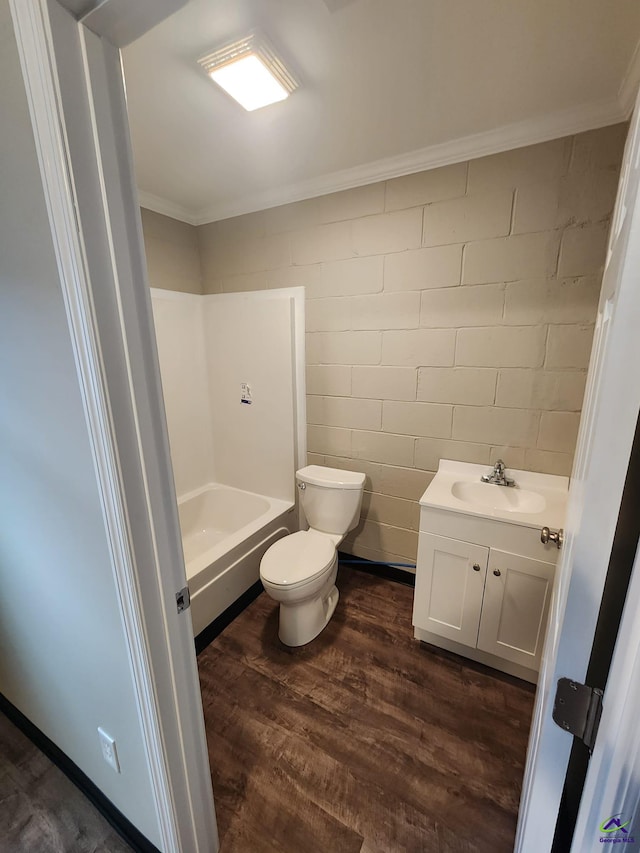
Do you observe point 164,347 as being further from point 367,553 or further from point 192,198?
point 367,553

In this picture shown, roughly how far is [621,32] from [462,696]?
2467mm

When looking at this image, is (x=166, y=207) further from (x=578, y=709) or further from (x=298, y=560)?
(x=578, y=709)

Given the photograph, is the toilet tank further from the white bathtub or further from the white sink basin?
the white sink basin

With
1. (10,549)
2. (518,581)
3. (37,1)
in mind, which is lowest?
(518,581)

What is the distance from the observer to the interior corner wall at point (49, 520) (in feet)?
2.08


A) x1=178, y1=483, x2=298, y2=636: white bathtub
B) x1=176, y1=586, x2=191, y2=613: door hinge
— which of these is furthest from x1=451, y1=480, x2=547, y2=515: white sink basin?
x1=176, y1=586, x2=191, y2=613: door hinge

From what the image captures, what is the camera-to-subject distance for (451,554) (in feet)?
5.19

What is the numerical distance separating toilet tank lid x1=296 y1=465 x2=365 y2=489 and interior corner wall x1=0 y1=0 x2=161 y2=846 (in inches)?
51.9

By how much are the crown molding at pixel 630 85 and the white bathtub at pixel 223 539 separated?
2.48m

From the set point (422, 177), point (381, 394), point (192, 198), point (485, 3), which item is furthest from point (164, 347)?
point (485, 3)

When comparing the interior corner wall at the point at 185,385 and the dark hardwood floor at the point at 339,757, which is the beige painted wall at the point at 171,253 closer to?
the interior corner wall at the point at 185,385

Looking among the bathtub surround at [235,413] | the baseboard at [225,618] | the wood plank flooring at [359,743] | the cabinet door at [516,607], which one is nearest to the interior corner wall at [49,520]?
the wood plank flooring at [359,743]

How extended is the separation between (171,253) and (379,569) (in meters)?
2.55

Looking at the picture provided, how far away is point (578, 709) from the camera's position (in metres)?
0.49
